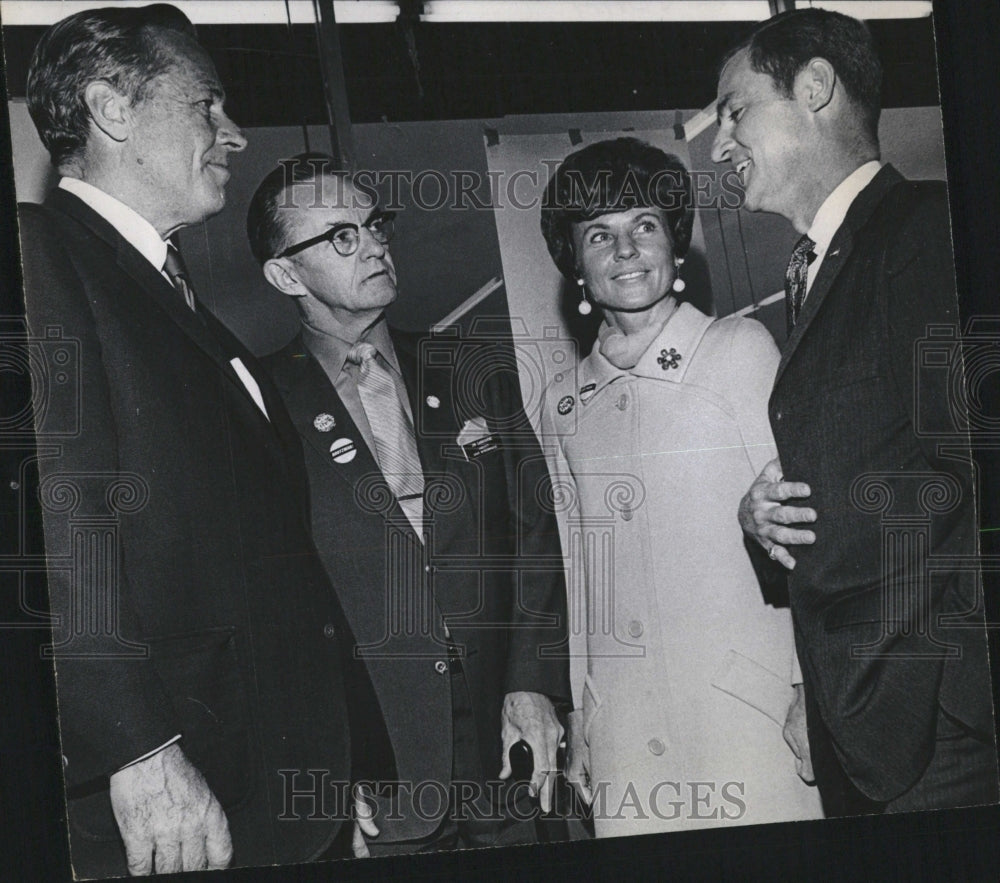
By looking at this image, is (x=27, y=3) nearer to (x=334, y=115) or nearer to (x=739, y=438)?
(x=334, y=115)

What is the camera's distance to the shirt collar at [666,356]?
9.29ft

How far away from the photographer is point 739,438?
2.84 metres

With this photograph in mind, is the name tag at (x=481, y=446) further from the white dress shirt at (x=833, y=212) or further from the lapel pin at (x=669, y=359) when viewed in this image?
the white dress shirt at (x=833, y=212)

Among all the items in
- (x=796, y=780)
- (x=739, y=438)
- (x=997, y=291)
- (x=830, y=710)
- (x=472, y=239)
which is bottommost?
(x=796, y=780)

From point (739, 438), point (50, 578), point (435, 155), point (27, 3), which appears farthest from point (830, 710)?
point (27, 3)

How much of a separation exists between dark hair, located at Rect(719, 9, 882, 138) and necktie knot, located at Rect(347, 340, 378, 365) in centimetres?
119

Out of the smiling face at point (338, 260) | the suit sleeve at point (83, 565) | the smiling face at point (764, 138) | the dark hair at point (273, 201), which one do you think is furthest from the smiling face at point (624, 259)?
the suit sleeve at point (83, 565)

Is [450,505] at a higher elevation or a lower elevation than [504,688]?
higher

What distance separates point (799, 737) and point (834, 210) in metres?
1.36

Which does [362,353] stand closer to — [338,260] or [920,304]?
[338,260]

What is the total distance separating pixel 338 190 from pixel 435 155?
261 millimetres

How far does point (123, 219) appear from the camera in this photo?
2.61m

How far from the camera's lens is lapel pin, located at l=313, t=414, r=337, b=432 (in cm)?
269

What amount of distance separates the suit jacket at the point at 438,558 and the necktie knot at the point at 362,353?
2.6 inches
